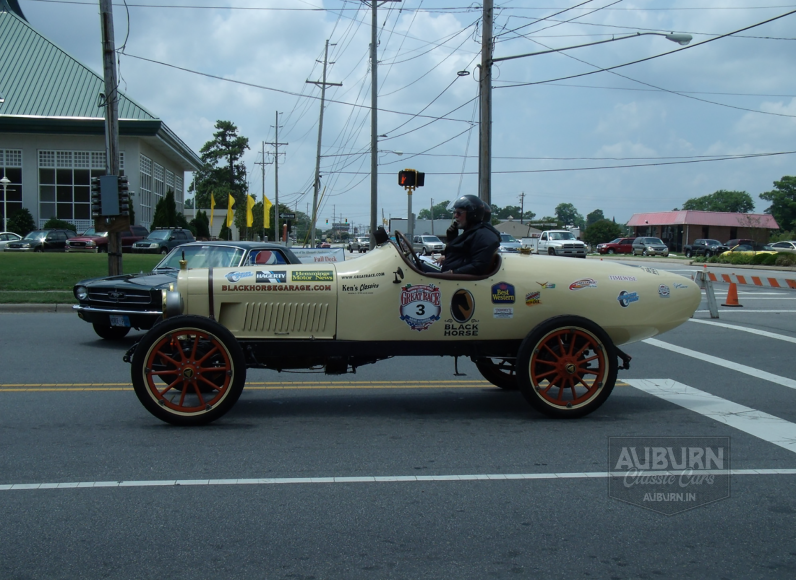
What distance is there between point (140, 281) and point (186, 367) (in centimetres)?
471

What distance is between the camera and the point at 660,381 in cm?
820

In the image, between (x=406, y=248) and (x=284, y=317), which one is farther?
(x=406, y=248)

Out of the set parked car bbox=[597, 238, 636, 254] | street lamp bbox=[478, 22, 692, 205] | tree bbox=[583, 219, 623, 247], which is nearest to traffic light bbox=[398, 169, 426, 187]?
street lamp bbox=[478, 22, 692, 205]

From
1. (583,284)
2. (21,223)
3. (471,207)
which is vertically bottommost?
(583,284)

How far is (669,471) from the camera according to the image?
5078 mm

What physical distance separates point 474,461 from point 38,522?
2765mm

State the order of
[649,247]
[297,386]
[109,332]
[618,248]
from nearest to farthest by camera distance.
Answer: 1. [297,386]
2. [109,332]
3. [649,247]
4. [618,248]

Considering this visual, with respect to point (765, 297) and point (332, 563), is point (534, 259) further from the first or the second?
point (765, 297)

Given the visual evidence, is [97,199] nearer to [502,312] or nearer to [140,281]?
[140,281]

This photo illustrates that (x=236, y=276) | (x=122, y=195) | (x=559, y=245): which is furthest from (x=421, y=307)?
(x=559, y=245)

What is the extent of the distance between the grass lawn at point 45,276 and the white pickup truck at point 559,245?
25.3 m

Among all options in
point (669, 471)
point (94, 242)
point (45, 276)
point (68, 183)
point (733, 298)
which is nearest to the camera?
point (669, 471)

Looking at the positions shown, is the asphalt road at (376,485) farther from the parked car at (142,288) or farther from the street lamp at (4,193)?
the street lamp at (4,193)

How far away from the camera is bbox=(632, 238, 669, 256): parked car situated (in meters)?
57.8
